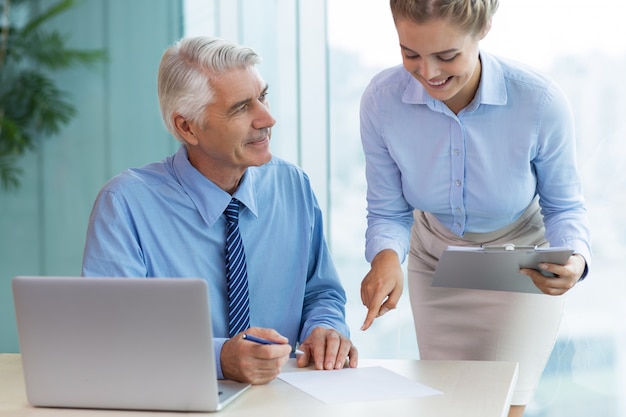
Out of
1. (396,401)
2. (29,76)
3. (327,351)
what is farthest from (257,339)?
(29,76)

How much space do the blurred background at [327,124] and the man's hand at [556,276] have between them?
1387 mm

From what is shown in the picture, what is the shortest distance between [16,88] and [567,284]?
10.1 ft

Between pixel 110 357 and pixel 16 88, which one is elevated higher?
pixel 16 88

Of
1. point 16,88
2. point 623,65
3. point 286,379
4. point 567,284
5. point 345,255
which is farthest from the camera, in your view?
point 16,88

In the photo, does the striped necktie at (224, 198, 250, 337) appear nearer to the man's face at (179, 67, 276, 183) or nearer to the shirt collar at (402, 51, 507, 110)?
the man's face at (179, 67, 276, 183)

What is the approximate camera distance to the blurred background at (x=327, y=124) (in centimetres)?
320

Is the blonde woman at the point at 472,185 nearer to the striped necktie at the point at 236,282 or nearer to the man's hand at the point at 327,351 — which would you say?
the man's hand at the point at 327,351

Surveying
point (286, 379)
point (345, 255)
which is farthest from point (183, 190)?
point (345, 255)

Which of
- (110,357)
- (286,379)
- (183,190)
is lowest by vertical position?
(286,379)

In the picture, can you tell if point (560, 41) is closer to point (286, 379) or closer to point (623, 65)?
point (623, 65)

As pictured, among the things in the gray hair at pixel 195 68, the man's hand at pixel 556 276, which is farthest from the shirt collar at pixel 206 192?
the man's hand at pixel 556 276

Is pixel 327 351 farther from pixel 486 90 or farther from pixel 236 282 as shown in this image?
pixel 486 90

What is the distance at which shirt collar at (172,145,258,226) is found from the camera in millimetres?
1951

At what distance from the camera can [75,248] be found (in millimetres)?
4156
